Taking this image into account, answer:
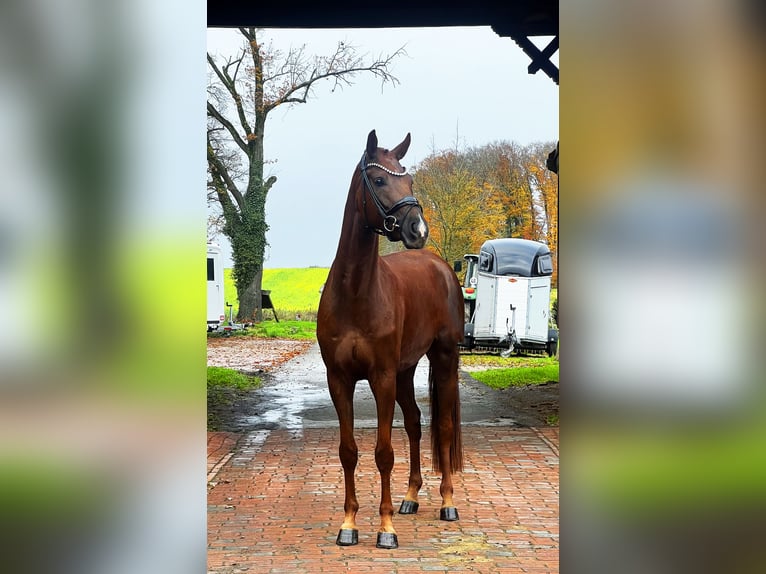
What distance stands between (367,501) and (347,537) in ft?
4.36

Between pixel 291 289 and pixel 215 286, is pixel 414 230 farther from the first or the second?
pixel 291 289

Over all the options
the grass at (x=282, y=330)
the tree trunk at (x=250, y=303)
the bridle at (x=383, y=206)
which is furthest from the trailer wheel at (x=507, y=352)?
the bridle at (x=383, y=206)

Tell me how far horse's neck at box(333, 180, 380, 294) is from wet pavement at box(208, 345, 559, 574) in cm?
169

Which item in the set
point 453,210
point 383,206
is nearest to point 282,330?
point 453,210

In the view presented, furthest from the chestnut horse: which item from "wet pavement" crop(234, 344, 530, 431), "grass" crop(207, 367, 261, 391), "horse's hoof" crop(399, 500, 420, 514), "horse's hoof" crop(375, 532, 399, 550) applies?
"grass" crop(207, 367, 261, 391)

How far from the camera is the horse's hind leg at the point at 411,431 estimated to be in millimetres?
6301

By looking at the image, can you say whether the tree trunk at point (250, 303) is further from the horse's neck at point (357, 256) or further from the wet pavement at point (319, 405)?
the horse's neck at point (357, 256)

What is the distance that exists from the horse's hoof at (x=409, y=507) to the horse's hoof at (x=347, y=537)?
0.91 m

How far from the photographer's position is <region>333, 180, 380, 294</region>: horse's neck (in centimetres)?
535

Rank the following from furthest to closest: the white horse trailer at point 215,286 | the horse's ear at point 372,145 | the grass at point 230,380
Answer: the white horse trailer at point 215,286 → the grass at point 230,380 → the horse's ear at point 372,145

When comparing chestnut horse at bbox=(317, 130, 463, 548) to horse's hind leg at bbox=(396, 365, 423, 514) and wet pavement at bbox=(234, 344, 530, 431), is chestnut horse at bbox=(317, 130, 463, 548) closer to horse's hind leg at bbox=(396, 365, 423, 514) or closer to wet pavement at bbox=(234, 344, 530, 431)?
horse's hind leg at bbox=(396, 365, 423, 514)

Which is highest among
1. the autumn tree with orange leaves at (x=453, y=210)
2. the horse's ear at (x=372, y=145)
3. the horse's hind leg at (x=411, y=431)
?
the autumn tree with orange leaves at (x=453, y=210)

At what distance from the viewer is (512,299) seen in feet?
74.0
